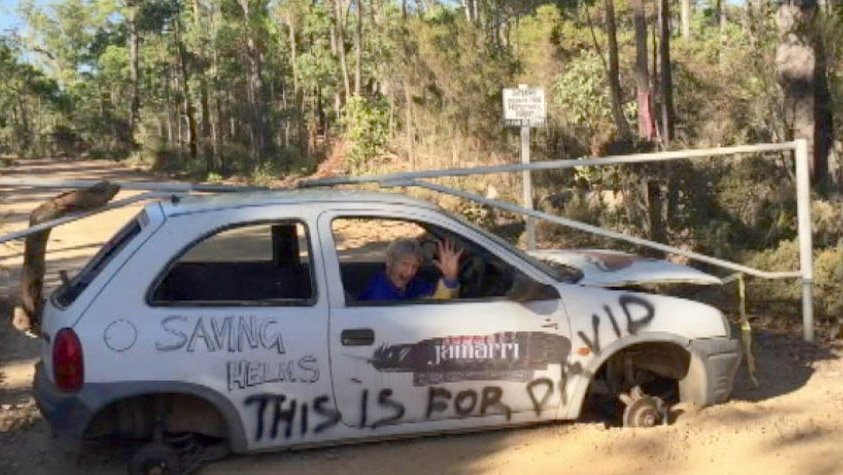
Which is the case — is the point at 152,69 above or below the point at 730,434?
above

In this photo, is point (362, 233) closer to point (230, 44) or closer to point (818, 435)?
point (818, 435)

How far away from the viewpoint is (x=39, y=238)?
20.0 feet

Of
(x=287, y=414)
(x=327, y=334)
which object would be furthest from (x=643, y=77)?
(x=287, y=414)

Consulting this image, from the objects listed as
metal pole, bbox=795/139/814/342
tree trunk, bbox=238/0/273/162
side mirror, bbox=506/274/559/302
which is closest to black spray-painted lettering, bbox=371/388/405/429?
side mirror, bbox=506/274/559/302

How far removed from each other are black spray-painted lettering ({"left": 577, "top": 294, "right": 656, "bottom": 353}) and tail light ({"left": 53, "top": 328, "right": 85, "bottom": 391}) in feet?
8.72

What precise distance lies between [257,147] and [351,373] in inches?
1445

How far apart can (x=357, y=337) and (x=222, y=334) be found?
27.7 inches

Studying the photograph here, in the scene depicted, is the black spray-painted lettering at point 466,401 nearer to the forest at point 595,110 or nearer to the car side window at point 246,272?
the car side window at point 246,272

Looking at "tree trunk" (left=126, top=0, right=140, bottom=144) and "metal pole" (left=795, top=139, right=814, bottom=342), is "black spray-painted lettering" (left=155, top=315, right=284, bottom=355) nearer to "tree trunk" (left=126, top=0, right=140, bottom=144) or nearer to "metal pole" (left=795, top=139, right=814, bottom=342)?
"metal pole" (left=795, top=139, right=814, bottom=342)

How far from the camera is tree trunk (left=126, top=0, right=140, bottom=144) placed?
53.9 metres

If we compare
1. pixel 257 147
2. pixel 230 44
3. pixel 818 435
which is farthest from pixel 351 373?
pixel 230 44

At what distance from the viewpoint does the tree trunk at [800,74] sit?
11.0m

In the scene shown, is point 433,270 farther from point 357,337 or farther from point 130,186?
point 130,186

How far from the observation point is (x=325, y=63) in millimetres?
42000
